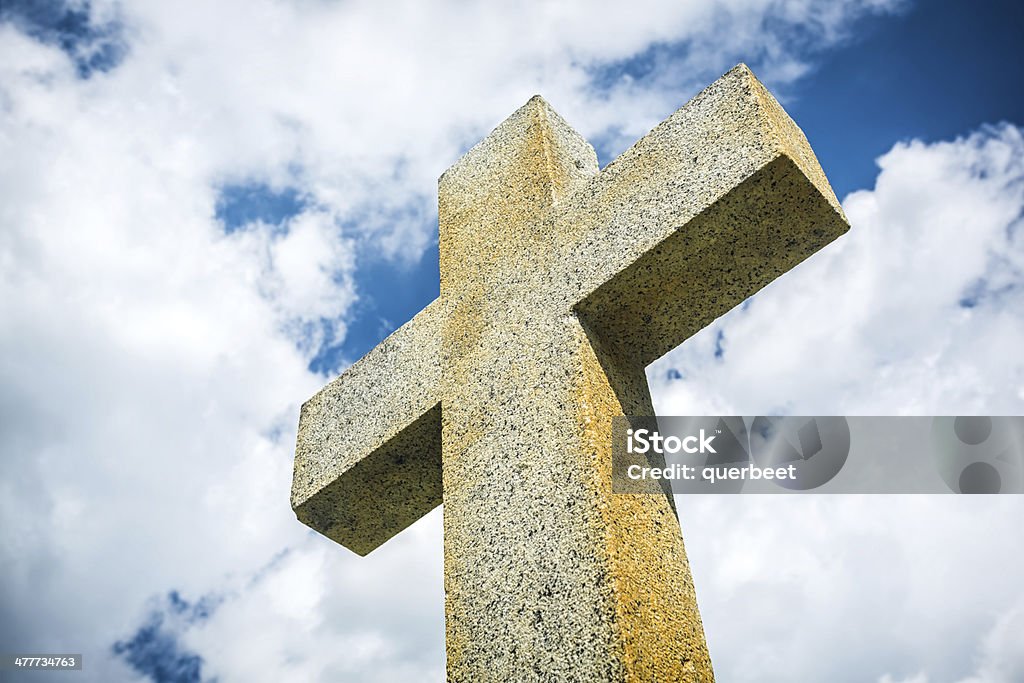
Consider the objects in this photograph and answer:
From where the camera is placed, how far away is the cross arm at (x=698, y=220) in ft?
7.05

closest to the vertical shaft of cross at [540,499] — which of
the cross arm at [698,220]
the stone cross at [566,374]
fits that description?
the stone cross at [566,374]

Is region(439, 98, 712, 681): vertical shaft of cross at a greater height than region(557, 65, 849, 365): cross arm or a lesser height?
lesser

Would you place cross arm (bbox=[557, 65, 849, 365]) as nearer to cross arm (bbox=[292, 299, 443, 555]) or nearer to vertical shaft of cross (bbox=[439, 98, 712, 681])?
vertical shaft of cross (bbox=[439, 98, 712, 681])

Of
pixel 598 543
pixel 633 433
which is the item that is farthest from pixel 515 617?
pixel 633 433

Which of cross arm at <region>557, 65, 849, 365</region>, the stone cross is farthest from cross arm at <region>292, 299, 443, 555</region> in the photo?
cross arm at <region>557, 65, 849, 365</region>

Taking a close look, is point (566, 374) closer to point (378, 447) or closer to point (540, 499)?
point (540, 499)

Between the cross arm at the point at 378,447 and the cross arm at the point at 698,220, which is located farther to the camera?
the cross arm at the point at 378,447

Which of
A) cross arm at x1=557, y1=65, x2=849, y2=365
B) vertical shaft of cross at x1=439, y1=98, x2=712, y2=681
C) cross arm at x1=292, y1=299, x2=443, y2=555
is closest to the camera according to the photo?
vertical shaft of cross at x1=439, y1=98, x2=712, y2=681

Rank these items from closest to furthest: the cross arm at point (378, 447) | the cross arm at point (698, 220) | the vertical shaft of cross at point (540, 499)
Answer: the vertical shaft of cross at point (540, 499), the cross arm at point (698, 220), the cross arm at point (378, 447)

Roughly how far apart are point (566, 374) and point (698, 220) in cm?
58

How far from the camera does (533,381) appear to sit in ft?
7.61

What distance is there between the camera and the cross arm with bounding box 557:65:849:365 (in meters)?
2.15

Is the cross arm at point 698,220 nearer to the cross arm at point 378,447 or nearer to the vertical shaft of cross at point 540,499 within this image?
the vertical shaft of cross at point 540,499

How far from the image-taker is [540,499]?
208 centimetres
